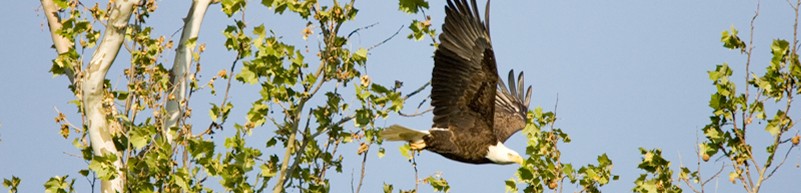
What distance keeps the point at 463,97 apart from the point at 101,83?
2.50 metres

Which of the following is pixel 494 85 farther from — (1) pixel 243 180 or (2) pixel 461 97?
(1) pixel 243 180

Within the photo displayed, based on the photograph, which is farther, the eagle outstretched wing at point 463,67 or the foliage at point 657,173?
the eagle outstretched wing at point 463,67

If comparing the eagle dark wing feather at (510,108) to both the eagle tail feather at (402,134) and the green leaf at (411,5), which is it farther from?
the green leaf at (411,5)

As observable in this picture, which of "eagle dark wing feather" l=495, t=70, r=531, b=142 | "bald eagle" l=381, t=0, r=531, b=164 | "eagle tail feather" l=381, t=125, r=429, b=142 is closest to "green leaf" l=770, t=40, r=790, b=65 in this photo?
"bald eagle" l=381, t=0, r=531, b=164

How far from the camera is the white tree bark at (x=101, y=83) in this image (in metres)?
8.64

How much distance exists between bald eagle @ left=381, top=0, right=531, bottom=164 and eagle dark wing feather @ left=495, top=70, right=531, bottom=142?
0.79 metres

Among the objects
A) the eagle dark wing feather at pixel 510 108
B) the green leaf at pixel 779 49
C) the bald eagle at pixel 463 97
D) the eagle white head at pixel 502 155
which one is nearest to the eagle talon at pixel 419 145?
the bald eagle at pixel 463 97

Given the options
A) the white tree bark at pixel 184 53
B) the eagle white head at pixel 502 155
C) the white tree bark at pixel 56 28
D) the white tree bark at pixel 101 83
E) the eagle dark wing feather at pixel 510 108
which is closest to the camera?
the white tree bark at pixel 101 83

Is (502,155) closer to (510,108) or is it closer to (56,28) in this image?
(510,108)

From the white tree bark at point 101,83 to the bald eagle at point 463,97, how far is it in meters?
1.86

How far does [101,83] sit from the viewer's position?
29.0 ft

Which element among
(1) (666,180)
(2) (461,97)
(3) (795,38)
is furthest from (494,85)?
(3) (795,38)

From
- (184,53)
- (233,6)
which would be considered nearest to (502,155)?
(184,53)

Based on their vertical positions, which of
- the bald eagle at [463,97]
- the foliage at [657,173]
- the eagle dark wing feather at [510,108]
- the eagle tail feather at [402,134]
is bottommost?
the foliage at [657,173]
